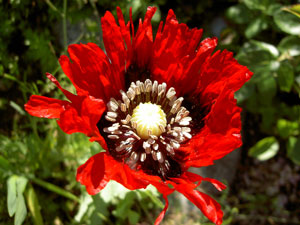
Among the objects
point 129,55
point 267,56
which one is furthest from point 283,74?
point 129,55

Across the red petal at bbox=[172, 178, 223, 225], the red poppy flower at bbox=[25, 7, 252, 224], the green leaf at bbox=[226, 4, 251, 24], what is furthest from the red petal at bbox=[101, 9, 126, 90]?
the green leaf at bbox=[226, 4, 251, 24]

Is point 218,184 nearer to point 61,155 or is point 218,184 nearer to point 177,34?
point 177,34

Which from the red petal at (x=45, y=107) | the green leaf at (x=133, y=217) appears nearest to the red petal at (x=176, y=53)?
the red petal at (x=45, y=107)

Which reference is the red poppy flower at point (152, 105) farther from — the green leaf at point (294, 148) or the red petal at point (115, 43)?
the green leaf at point (294, 148)

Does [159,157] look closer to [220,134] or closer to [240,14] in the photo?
[220,134]

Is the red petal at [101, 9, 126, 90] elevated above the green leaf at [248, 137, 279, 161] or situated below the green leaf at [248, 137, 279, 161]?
above

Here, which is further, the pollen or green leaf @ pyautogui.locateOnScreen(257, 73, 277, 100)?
green leaf @ pyautogui.locateOnScreen(257, 73, 277, 100)

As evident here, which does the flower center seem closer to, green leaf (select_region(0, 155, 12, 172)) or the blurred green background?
the blurred green background
